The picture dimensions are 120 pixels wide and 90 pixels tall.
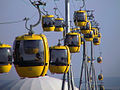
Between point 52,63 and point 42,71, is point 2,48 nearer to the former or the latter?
point 52,63

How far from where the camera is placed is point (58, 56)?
17594mm

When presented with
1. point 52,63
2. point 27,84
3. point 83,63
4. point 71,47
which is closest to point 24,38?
point 52,63

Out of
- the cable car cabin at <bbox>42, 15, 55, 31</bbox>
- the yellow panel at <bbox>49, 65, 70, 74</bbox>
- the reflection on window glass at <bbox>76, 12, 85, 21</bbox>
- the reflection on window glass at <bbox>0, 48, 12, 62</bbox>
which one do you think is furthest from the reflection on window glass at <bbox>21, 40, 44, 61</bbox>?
the reflection on window glass at <bbox>76, 12, 85, 21</bbox>

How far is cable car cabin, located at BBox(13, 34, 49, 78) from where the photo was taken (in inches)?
472

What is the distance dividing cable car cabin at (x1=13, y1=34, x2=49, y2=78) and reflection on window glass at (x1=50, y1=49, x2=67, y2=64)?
5.13 m

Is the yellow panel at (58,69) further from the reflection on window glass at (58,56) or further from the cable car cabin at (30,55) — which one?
the cable car cabin at (30,55)

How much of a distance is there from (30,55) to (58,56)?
5.68m

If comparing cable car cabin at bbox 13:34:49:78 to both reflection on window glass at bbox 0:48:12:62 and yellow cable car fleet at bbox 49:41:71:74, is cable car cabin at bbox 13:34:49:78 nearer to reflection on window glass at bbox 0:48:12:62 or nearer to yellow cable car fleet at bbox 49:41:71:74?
yellow cable car fleet at bbox 49:41:71:74

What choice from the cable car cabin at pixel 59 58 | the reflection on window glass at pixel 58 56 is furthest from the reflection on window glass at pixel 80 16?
the reflection on window glass at pixel 58 56

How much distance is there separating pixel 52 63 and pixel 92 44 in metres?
32.4

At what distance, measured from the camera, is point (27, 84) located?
242 feet

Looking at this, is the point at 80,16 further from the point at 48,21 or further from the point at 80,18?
the point at 48,21

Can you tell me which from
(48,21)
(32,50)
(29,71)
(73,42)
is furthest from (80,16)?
(29,71)

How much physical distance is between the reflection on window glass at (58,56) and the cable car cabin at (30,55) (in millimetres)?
5129
